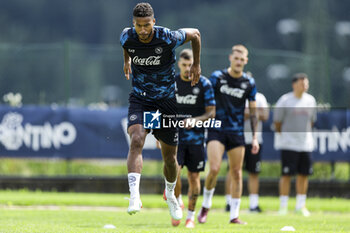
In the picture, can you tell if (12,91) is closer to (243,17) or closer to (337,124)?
(337,124)

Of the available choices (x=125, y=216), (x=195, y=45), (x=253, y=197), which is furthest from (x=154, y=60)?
(x=253, y=197)

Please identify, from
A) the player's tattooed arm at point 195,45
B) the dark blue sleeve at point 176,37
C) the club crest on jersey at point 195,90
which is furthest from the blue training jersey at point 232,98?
the dark blue sleeve at point 176,37

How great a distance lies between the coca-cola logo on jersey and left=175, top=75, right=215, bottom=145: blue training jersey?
8.79ft

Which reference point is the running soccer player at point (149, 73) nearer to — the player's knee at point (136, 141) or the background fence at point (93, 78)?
the player's knee at point (136, 141)

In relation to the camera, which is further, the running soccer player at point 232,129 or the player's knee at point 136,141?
the running soccer player at point 232,129

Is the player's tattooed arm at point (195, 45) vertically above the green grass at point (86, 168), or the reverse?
the player's tattooed arm at point (195, 45)

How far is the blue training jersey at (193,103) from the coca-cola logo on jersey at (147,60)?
268cm

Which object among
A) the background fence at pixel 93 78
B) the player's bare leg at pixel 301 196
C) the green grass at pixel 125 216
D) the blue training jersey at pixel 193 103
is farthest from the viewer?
the background fence at pixel 93 78

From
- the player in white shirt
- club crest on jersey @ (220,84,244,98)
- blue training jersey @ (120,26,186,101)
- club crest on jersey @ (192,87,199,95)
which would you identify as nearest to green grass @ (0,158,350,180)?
the player in white shirt

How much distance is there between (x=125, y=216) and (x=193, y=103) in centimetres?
263

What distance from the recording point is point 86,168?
61.7 feet

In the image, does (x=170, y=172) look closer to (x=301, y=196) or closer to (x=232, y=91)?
(x=232, y=91)

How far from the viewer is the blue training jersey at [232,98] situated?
12.5m

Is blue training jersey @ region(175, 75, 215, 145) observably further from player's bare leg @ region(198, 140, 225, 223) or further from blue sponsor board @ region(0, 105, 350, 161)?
blue sponsor board @ region(0, 105, 350, 161)
